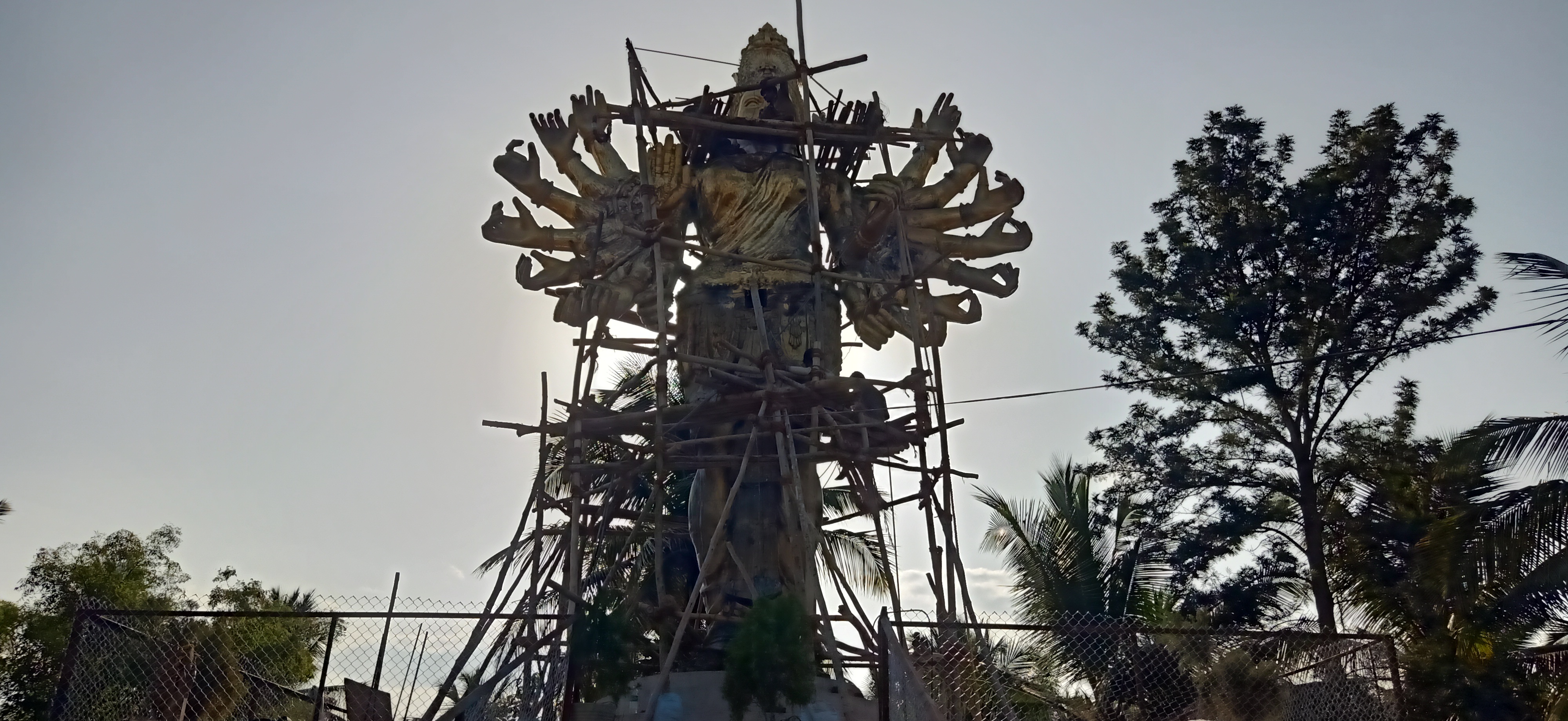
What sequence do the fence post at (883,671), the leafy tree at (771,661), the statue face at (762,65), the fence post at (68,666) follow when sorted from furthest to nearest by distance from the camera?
the statue face at (762,65) → the fence post at (68,666) → the leafy tree at (771,661) → the fence post at (883,671)

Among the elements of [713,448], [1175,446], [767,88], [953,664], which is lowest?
[953,664]

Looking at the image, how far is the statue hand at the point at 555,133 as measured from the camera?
10094 mm

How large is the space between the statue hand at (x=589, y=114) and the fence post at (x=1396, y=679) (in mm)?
6560

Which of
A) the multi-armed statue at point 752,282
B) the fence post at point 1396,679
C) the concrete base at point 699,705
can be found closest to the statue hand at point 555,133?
the multi-armed statue at point 752,282

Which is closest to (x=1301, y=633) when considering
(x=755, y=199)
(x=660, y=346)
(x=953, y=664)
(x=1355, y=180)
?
(x=953, y=664)

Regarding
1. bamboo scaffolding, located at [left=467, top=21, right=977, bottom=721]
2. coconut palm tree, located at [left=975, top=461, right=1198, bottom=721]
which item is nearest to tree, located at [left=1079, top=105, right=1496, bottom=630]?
coconut palm tree, located at [left=975, top=461, right=1198, bottom=721]

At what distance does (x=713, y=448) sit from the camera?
9344mm

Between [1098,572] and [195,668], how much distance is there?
1090cm

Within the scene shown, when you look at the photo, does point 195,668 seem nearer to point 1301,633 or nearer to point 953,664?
point 953,664

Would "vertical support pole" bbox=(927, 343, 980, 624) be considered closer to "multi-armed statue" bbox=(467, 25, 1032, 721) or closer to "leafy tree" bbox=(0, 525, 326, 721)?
"multi-armed statue" bbox=(467, 25, 1032, 721)

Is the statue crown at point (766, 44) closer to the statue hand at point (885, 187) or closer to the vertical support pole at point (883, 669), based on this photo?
the statue hand at point (885, 187)

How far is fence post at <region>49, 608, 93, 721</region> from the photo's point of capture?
6.62 m

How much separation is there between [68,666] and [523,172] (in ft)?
15.5

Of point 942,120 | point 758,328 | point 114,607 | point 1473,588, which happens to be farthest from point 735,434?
point 114,607
